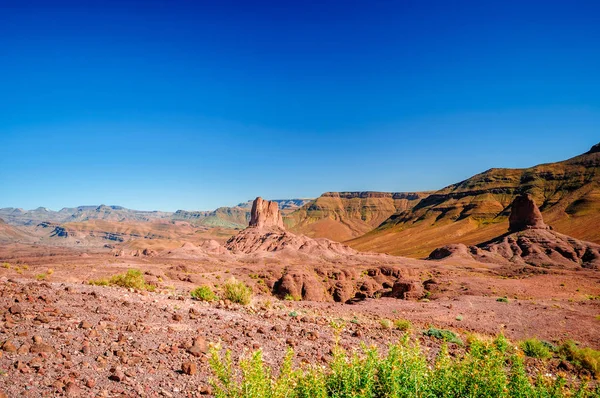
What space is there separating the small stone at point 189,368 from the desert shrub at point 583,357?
1194 centimetres

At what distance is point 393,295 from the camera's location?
28.5 metres

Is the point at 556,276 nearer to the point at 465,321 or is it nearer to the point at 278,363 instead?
the point at 465,321

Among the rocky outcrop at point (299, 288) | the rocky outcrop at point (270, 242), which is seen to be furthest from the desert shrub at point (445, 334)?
the rocky outcrop at point (270, 242)

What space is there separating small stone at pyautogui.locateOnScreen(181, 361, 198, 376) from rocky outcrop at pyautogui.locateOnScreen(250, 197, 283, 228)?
105 metres

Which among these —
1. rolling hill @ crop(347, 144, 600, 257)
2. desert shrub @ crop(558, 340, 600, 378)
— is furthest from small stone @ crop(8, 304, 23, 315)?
rolling hill @ crop(347, 144, 600, 257)

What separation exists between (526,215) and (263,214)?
244 ft

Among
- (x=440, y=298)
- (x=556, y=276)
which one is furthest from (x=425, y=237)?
(x=440, y=298)

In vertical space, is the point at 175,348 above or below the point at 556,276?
above

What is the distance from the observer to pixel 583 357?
1169 cm

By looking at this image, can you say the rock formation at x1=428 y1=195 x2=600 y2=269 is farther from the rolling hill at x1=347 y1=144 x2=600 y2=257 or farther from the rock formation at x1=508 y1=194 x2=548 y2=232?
the rolling hill at x1=347 y1=144 x2=600 y2=257

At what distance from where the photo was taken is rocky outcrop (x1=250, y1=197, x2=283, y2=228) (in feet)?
372

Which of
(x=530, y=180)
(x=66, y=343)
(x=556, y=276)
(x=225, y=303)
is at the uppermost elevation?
(x=530, y=180)

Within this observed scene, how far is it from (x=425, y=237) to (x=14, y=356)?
137 metres

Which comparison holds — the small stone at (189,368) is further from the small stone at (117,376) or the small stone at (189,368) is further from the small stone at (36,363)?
the small stone at (36,363)
